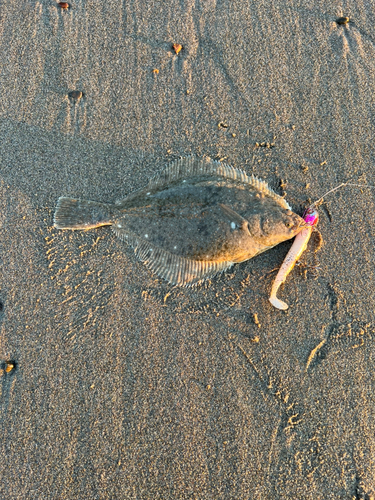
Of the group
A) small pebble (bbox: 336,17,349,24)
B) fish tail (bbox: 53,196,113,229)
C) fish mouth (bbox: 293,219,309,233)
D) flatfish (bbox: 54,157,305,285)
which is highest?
small pebble (bbox: 336,17,349,24)

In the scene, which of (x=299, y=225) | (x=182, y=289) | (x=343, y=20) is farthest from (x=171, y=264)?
(x=343, y=20)

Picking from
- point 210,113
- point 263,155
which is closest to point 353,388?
point 263,155

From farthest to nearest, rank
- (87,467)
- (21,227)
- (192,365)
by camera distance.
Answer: (21,227) → (192,365) → (87,467)

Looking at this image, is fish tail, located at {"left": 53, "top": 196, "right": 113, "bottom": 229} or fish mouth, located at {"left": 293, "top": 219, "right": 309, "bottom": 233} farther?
fish tail, located at {"left": 53, "top": 196, "right": 113, "bottom": 229}

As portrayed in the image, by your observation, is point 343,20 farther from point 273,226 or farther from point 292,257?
point 292,257

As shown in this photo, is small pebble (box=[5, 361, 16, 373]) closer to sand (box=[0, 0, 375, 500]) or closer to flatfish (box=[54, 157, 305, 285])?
sand (box=[0, 0, 375, 500])

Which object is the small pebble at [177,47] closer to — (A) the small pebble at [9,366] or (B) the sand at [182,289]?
(B) the sand at [182,289]

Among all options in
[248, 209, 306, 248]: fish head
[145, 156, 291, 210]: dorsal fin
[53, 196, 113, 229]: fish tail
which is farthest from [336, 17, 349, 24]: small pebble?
[53, 196, 113, 229]: fish tail

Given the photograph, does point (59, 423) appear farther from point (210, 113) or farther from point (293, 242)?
point (210, 113)

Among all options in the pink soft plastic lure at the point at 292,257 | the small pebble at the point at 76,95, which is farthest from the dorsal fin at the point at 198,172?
the small pebble at the point at 76,95
